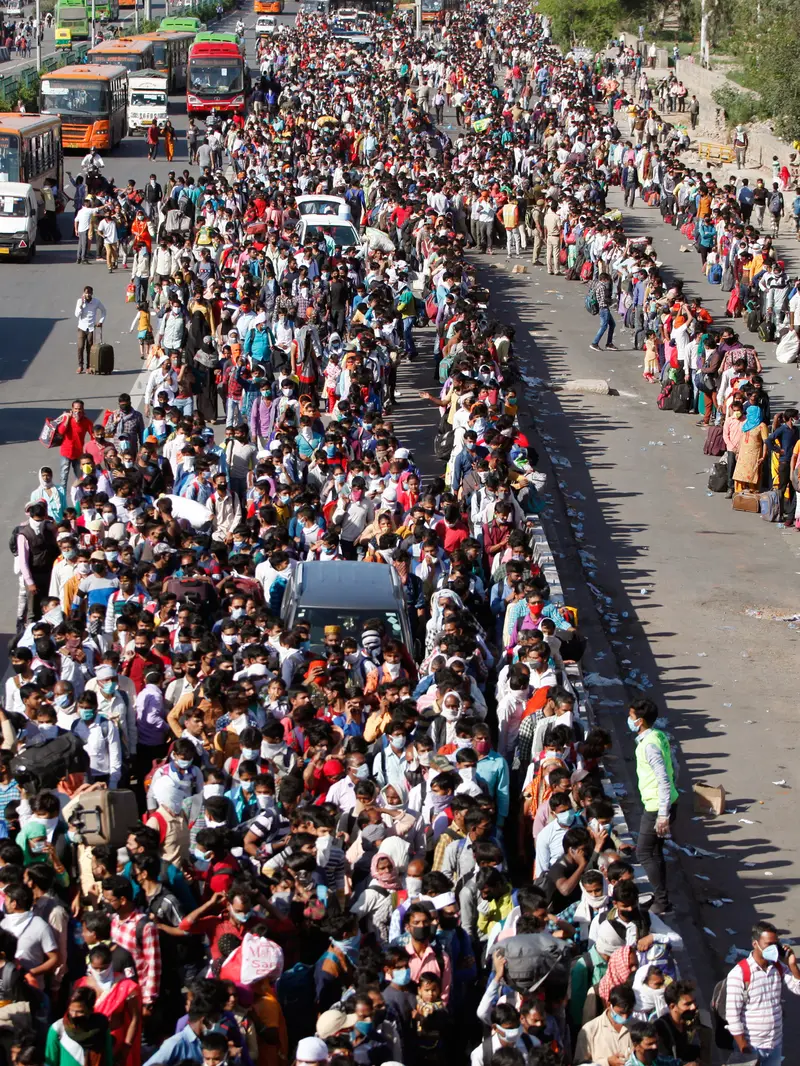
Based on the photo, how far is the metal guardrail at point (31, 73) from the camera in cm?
5469

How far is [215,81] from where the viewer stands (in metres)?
54.4

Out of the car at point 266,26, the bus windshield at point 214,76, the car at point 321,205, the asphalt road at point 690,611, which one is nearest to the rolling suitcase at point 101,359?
the asphalt road at point 690,611

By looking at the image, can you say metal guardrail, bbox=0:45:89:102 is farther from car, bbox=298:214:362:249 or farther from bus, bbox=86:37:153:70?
car, bbox=298:214:362:249

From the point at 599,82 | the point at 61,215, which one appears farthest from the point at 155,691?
the point at 599,82

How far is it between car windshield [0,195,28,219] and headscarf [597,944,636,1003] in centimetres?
2767

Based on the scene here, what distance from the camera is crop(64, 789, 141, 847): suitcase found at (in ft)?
31.2

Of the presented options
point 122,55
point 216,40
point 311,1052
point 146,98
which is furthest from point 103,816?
point 216,40

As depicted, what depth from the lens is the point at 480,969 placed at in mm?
9352

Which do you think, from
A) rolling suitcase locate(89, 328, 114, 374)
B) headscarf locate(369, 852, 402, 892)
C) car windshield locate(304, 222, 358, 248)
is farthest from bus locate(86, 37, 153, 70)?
headscarf locate(369, 852, 402, 892)

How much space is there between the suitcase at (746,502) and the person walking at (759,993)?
12.0 meters

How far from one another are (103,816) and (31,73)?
55.5 m

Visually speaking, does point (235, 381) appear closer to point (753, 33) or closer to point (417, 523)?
point (417, 523)

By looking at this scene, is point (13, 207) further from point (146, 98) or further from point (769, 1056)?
point (769, 1056)

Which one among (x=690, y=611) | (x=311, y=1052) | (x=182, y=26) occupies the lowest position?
(x=690, y=611)
